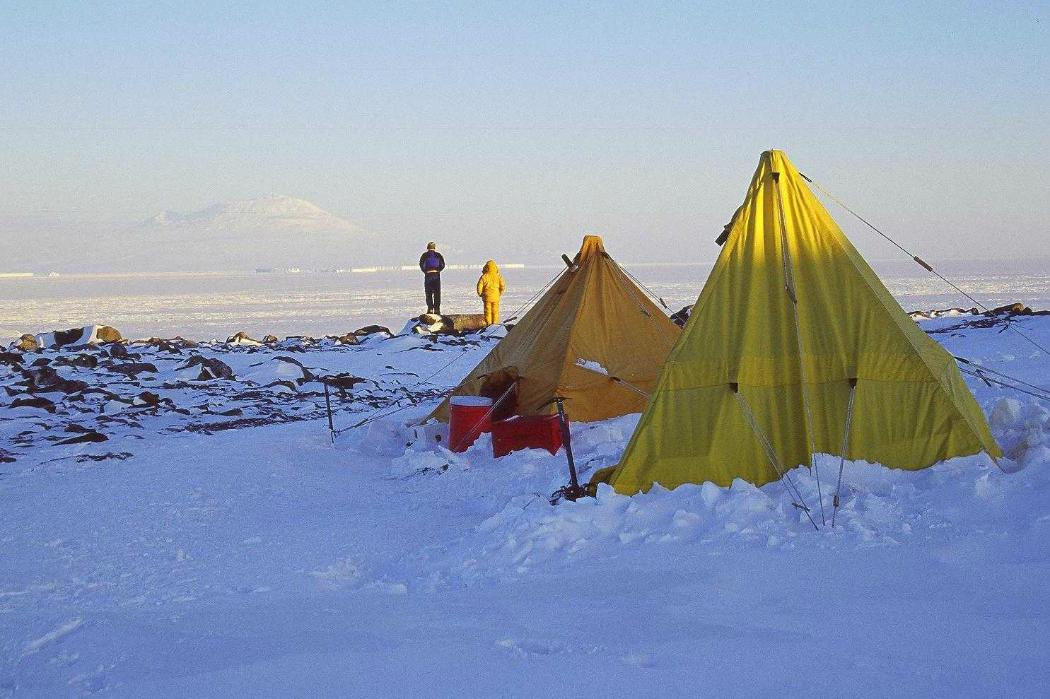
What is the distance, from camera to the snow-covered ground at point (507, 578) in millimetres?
4242

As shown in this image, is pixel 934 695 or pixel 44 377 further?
pixel 44 377

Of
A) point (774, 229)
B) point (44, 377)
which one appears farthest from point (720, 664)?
point (44, 377)

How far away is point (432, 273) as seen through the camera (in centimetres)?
2573

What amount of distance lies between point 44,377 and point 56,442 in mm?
4889

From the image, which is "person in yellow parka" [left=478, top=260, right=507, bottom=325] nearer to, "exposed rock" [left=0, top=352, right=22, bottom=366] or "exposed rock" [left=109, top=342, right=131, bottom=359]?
"exposed rock" [left=109, top=342, right=131, bottom=359]

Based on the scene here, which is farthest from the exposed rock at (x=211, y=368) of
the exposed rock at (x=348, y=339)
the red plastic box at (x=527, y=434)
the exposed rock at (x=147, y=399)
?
the red plastic box at (x=527, y=434)

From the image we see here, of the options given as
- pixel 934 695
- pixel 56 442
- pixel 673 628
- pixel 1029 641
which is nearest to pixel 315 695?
pixel 673 628

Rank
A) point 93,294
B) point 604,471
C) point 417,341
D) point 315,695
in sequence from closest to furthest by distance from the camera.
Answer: point 315,695
point 604,471
point 417,341
point 93,294

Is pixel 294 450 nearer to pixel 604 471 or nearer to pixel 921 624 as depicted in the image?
pixel 604 471

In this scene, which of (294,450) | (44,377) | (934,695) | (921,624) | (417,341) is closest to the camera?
(934,695)

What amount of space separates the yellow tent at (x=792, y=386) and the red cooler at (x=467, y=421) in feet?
8.98

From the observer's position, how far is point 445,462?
9.27 metres

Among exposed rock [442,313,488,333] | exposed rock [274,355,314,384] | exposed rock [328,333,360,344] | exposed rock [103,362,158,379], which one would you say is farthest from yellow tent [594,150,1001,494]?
exposed rock [442,313,488,333]

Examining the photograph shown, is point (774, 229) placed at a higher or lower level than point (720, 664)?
higher
